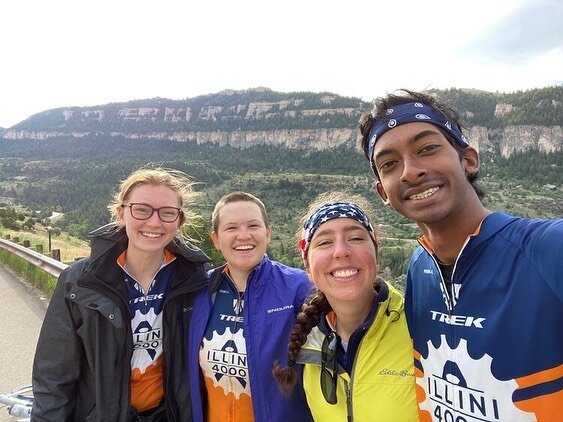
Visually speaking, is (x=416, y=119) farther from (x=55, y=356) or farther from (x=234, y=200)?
(x=55, y=356)

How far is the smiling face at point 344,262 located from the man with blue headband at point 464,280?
210 millimetres

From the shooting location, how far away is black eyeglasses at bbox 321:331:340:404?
191 cm

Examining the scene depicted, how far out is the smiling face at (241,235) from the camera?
8.29 ft

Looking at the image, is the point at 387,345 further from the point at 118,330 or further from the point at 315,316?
the point at 118,330

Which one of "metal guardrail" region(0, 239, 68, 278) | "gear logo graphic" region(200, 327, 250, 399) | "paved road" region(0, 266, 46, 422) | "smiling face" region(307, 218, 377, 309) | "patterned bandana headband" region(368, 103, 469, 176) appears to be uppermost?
"patterned bandana headband" region(368, 103, 469, 176)

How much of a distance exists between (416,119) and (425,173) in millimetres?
253

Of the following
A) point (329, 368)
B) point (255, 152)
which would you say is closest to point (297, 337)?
point (329, 368)

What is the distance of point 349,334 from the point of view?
81.1 inches

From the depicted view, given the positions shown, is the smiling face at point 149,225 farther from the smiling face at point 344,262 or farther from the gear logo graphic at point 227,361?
the smiling face at point 344,262

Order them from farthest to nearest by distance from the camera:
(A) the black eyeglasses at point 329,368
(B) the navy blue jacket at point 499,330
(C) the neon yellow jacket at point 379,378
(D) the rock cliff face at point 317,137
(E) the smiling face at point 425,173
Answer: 1. (D) the rock cliff face at point 317,137
2. (A) the black eyeglasses at point 329,368
3. (C) the neon yellow jacket at point 379,378
4. (E) the smiling face at point 425,173
5. (B) the navy blue jacket at point 499,330

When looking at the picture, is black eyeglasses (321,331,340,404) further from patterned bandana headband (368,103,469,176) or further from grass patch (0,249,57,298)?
grass patch (0,249,57,298)

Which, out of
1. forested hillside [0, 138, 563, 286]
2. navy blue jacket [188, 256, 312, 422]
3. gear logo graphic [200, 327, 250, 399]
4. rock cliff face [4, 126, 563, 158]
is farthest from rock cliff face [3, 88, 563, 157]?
gear logo graphic [200, 327, 250, 399]

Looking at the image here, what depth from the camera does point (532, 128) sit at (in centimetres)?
11019

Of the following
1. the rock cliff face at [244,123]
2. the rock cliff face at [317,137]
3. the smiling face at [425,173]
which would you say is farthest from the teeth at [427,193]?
the rock cliff face at [244,123]
